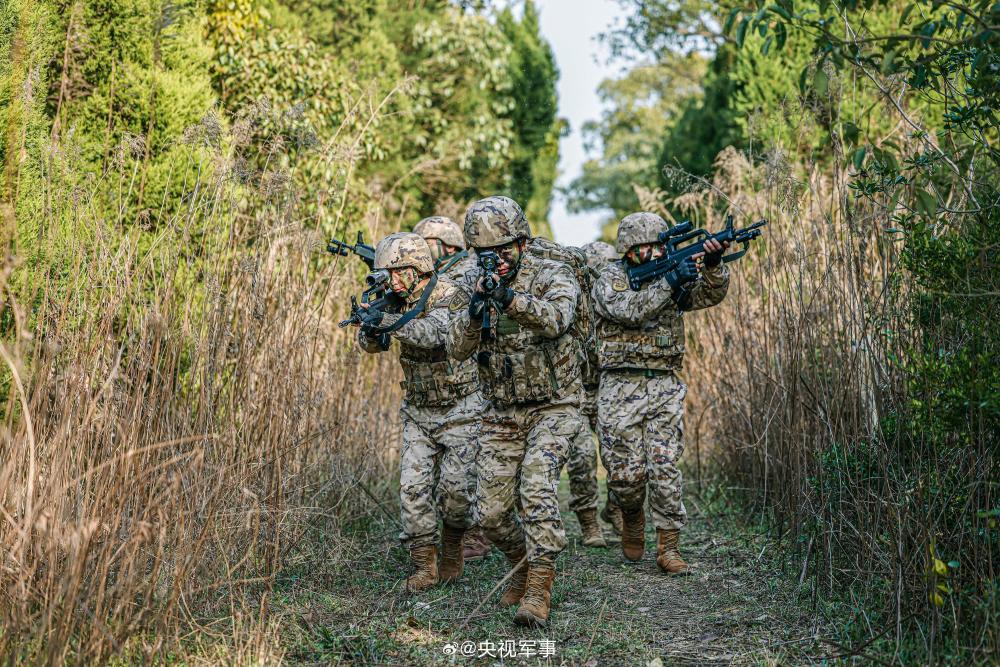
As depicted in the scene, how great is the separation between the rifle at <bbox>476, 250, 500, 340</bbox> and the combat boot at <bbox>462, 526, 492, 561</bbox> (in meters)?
1.79

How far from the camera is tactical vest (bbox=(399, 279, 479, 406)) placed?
501 centimetres

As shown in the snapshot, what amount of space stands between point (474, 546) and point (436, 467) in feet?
2.78

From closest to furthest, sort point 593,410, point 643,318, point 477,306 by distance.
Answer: point 477,306
point 643,318
point 593,410

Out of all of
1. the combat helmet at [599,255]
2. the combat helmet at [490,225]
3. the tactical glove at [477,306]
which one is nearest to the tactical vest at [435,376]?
the combat helmet at [490,225]

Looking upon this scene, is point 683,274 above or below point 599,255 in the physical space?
below

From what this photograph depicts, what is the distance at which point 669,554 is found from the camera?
5.07 m

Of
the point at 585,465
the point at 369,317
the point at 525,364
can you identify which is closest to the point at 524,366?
the point at 525,364

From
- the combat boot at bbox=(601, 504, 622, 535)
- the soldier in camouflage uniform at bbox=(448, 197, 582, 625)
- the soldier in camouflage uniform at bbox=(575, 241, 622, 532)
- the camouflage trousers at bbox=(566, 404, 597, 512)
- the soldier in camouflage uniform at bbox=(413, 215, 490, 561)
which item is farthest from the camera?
the combat boot at bbox=(601, 504, 622, 535)

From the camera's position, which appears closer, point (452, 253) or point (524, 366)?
point (524, 366)

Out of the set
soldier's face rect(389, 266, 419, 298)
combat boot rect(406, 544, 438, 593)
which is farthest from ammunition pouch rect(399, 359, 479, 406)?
combat boot rect(406, 544, 438, 593)

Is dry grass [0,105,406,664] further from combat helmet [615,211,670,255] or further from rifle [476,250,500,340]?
combat helmet [615,211,670,255]

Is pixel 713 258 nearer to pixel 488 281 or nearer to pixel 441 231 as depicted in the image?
pixel 488 281

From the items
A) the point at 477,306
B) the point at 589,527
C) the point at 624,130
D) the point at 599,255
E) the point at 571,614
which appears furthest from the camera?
the point at 624,130

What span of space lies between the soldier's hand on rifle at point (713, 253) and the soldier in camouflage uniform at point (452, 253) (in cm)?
130
